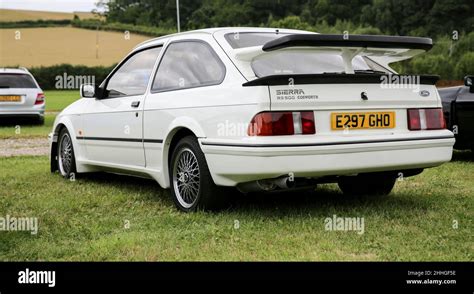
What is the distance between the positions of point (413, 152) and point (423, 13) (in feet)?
171

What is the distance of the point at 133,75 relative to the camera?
6605mm

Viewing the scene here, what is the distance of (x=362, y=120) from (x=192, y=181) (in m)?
1.52

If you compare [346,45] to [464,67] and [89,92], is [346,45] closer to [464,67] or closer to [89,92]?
[89,92]

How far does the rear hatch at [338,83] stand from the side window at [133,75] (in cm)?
145

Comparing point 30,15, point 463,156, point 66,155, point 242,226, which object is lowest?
point 463,156

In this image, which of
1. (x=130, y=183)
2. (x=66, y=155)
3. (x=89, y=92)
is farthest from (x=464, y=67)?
(x=89, y=92)

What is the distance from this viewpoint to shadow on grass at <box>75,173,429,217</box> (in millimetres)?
5516

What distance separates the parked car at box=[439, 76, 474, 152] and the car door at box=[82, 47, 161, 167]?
182 inches

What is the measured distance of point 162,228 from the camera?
491cm

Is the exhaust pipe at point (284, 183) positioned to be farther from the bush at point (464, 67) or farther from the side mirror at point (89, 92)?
the bush at point (464, 67)

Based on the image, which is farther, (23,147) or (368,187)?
(23,147)

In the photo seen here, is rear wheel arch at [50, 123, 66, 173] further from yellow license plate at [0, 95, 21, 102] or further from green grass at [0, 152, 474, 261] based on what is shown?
yellow license plate at [0, 95, 21, 102]

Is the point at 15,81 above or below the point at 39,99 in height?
above
